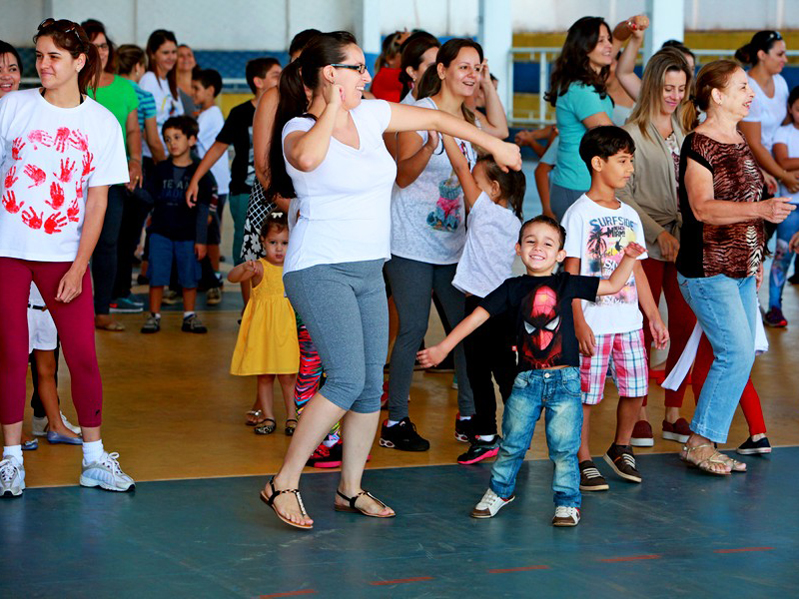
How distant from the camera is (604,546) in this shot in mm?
3928

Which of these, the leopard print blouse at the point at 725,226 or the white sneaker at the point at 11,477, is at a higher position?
the leopard print blouse at the point at 725,226

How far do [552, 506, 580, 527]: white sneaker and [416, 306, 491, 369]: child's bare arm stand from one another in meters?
0.66

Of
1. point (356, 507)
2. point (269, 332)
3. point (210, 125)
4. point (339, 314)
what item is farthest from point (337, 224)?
point (210, 125)

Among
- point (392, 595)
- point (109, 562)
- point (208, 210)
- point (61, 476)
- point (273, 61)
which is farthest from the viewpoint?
point (208, 210)

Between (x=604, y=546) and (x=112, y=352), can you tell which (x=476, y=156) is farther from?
Answer: (x=112, y=352)

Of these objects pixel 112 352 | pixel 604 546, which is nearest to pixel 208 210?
pixel 112 352

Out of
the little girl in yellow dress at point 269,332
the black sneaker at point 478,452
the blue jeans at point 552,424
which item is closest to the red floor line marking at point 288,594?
the blue jeans at point 552,424

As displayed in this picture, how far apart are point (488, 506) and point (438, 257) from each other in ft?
4.27

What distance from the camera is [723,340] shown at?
482cm

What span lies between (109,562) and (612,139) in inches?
97.3

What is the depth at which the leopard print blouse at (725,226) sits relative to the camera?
474 cm

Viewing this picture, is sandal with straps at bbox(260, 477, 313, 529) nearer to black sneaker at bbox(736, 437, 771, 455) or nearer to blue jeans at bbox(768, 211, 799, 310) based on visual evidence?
black sneaker at bbox(736, 437, 771, 455)

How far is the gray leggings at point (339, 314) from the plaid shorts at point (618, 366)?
3.35 ft

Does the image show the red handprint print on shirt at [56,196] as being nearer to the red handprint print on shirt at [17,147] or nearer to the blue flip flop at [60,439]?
the red handprint print on shirt at [17,147]
